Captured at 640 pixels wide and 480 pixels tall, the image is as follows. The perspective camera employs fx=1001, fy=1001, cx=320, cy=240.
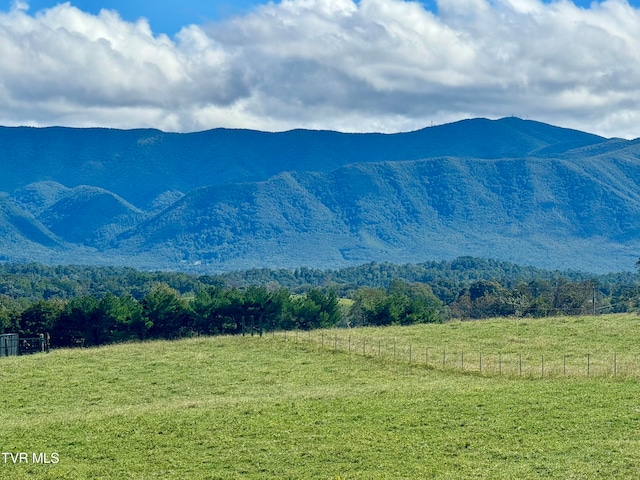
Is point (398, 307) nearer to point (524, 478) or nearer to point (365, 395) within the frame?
point (365, 395)

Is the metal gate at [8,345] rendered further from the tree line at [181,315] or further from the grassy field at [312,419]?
the grassy field at [312,419]

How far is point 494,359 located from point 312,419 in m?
20.9

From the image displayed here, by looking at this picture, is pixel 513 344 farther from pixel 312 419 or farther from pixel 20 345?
pixel 20 345

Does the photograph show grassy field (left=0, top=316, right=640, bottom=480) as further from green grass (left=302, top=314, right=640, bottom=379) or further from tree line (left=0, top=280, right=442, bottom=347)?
tree line (left=0, top=280, right=442, bottom=347)

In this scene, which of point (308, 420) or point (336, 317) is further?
point (336, 317)

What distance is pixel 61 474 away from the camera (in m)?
30.1

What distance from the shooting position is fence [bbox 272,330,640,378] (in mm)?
48750

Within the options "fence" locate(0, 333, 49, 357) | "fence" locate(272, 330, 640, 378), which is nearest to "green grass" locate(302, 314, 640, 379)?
"fence" locate(272, 330, 640, 378)

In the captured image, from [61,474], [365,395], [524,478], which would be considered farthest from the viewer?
[365,395]

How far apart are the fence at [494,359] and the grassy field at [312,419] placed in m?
0.86

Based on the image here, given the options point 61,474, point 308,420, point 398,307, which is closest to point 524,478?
point 308,420

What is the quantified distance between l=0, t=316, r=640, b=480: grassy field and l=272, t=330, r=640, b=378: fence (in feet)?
2.82

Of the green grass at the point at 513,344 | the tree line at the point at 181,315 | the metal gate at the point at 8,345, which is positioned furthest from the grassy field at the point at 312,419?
the tree line at the point at 181,315

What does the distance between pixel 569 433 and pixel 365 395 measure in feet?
36.4
